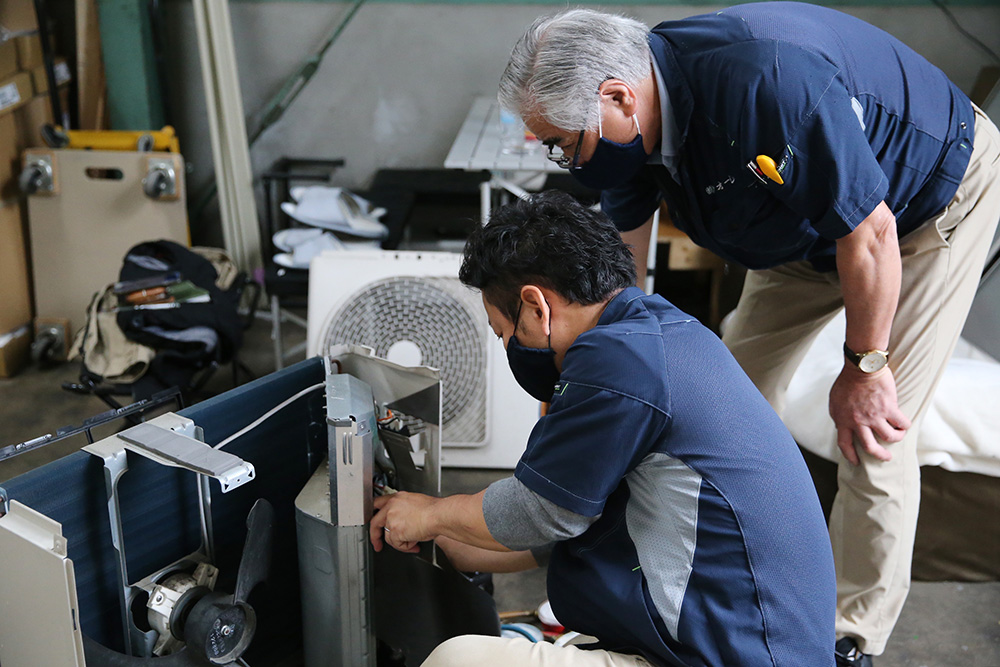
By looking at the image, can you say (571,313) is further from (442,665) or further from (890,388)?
(890,388)

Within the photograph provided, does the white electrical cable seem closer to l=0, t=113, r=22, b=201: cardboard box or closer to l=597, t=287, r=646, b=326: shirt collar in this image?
l=597, t=287, r=646, b=326: shirt collar

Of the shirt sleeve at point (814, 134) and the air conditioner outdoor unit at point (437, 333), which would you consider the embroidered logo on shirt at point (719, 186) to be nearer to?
the shirt sleeve at point (814, 134)

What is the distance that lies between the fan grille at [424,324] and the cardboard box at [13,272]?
164 centimetres

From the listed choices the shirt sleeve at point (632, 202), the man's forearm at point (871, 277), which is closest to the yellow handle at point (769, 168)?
the man's forearm at point (871, 277)

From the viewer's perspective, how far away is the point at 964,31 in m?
3.74

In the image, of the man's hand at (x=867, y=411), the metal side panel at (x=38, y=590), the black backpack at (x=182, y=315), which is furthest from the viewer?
the black backpack at (x=182, y=315)

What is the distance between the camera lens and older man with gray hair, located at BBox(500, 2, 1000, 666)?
1.39m

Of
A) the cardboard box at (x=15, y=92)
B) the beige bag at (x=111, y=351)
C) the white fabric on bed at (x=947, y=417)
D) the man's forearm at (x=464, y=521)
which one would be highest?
the cardboard box at (x=15, y=92)

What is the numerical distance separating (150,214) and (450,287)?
5.25ft

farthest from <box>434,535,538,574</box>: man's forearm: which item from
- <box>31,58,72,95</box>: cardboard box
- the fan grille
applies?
<box>31,58,72,95</box>: cardboard box

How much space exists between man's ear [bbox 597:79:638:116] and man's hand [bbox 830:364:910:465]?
0.64 metres

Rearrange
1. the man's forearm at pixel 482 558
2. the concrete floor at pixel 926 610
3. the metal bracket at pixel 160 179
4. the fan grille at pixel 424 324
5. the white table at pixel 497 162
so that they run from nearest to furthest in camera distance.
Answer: the man's forearm at pixel 482 558 → the concrete floor at pixel 926 610 → the fan grille at pixel 424 324 → the white table at pixel 497 162 → the metal bracket at pixel 160 179

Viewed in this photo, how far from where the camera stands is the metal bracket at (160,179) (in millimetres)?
3297

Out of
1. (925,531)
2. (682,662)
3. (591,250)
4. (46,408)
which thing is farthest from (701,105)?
(46,408)
